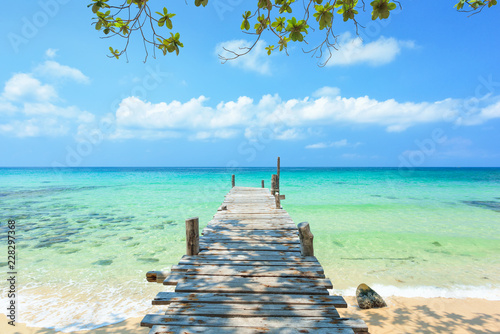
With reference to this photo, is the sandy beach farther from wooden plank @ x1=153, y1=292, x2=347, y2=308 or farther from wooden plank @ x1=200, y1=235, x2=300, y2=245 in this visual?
wooden plank @ x1=153, y1=292, x2=347, y2=308

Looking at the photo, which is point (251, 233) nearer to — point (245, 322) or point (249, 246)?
point (249, 246)

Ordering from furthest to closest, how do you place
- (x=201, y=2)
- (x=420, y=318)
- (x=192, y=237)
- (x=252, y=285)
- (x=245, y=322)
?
(x=420, y=318), (x=192, y=237), (x=252, y=285), (x=201, y=2), (x=245, y=322)

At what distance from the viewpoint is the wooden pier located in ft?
10.3

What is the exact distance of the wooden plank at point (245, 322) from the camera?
123 inches

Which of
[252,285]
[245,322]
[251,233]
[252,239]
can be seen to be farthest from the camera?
[251,233]

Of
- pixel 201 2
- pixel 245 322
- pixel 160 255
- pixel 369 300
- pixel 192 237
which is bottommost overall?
pixel 160 255

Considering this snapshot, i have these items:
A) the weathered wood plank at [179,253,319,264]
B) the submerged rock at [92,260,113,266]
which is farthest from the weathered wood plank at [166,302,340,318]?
the submerged rock at [92,260,113,266]

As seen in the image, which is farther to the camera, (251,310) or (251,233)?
(251,233)

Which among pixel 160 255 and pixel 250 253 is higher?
pixel 250 253

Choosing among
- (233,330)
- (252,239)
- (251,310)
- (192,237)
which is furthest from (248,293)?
(252,239)

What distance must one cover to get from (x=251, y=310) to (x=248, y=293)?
473 millimetres

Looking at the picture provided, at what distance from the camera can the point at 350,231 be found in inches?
563

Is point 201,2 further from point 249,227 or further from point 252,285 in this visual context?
point 249,227

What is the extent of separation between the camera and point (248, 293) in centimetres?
390
